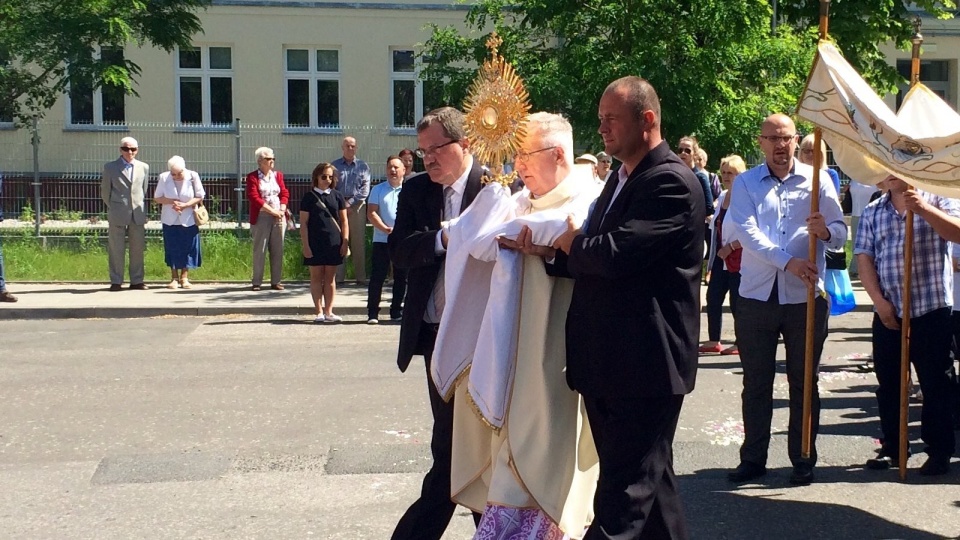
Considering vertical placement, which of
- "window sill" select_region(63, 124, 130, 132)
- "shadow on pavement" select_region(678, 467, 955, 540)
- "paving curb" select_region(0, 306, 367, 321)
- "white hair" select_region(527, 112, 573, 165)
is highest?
"window sill" select_region(63, 124, 130, 132)

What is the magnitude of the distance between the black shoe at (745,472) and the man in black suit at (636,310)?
7.05 feet

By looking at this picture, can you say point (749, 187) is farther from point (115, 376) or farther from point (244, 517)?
point (115, 376)

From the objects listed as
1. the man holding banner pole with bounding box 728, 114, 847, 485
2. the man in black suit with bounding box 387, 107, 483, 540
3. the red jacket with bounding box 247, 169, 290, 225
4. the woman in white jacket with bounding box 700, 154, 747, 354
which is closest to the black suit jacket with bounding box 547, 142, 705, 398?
the man in black suit with bounding box 387, 107, 483, 540

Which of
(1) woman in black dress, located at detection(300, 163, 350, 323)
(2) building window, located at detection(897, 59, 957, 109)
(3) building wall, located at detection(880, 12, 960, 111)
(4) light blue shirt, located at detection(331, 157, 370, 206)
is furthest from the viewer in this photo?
(2) building window, located at detection(897, 59, 957, 109)

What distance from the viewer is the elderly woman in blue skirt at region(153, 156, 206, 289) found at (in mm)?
16703

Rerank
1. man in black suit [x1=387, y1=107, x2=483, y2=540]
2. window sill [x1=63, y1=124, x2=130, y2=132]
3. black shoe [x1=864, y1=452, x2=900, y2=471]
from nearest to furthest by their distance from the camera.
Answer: man in black suit [x1=387, y1=107, x2=483, y2=540] → black shoe [x1=864, y1=452, x2=900, y2=471] → window sill [x1=63, y1=124, x2=130, y2=132]

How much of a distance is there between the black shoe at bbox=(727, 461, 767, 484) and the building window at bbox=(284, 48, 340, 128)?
25006 mm

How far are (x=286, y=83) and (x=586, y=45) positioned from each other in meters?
14.9

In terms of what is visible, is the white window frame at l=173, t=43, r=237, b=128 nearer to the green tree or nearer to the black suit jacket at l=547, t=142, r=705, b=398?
the green tree

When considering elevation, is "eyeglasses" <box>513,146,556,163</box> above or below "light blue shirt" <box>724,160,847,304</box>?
above

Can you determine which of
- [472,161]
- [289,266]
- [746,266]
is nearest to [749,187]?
[746,266]

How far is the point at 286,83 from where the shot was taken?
101ft

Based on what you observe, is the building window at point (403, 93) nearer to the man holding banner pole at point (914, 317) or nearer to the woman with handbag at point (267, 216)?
the woman with handbag at point (267, 216)

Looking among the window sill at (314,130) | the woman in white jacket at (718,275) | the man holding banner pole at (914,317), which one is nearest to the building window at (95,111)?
the window sill at (314,130)
